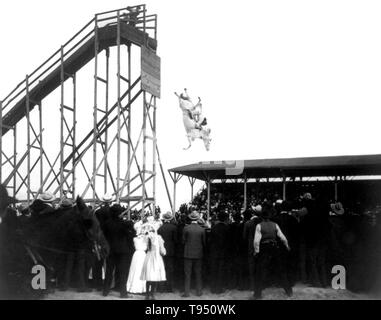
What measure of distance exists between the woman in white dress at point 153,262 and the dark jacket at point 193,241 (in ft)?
1.89

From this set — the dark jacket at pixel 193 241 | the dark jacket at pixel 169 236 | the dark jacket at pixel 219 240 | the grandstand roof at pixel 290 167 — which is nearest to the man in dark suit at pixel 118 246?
the dark jacket at pixel 169 236

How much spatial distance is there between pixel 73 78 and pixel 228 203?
50.1 ft

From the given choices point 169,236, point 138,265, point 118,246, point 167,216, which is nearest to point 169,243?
point 169,236

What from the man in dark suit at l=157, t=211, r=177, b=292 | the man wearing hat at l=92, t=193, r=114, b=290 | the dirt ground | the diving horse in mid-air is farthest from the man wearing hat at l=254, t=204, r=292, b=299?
the diving horse in mid-air

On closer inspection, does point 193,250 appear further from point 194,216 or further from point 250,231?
point 250,231

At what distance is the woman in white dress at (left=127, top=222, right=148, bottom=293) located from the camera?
11.9 metres

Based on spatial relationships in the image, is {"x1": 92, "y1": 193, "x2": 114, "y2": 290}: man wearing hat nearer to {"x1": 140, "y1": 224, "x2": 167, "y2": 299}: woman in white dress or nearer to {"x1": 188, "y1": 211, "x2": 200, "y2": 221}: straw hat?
{"x1": 140, "y1": 224, "x2": 167, "y2": 299}: woman in white dress

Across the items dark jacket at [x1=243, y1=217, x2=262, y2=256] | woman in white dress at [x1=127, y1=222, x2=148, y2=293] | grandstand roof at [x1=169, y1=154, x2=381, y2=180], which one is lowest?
woman in white dress at [x1=127, y1=222, x2=148, y2=293]

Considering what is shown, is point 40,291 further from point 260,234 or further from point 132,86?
point 132,86

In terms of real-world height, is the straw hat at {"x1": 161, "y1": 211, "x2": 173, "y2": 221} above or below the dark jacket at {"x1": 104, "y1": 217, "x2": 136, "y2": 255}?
above

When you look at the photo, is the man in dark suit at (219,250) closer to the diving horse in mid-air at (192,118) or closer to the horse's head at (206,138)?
the diving horse in mid-air at (192,118)

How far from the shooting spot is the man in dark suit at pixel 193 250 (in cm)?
1232

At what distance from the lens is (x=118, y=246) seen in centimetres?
1185

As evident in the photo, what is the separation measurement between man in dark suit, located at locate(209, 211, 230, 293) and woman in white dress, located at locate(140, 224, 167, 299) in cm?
120
